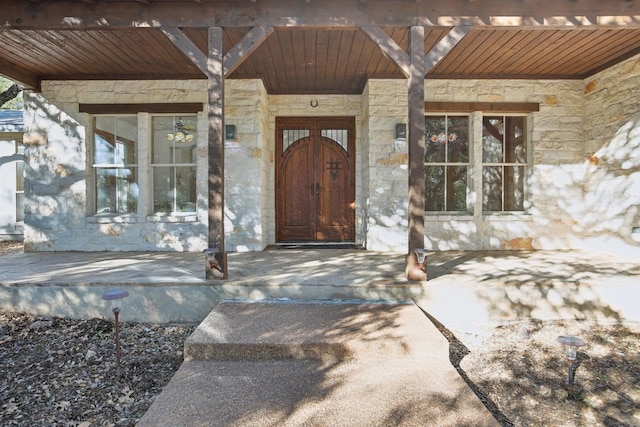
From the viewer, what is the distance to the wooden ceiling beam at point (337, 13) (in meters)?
3.47

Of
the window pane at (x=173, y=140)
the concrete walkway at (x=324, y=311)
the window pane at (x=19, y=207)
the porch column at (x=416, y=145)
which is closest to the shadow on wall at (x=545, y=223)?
the concrete walkway at (x=324, y=311)

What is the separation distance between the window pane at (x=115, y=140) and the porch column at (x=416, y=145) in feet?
13.5

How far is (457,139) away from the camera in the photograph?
5680 millimetres

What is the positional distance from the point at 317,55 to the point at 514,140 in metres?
3.22

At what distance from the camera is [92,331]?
322cm

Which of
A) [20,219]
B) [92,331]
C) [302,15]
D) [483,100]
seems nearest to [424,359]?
[92,331]

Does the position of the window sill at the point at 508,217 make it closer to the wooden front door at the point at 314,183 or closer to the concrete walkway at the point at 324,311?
the concrete walkway at the point at 324,311

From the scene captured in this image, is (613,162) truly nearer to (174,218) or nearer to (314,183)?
(314,183)

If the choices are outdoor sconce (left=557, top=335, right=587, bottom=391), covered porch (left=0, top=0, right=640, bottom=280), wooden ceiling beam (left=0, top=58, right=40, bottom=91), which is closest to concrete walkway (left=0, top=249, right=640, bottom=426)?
covered porch (left=0, top=0, right=640, bottom=280)

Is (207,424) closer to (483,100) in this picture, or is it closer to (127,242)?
(127,242)

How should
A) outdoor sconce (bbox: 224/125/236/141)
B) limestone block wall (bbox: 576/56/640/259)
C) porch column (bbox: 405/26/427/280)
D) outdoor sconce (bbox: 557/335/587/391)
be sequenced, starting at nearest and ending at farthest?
outdoor sconce (bbox: 557/335/587/391) → porch column (bbox: 405/26/427/280) → limestone block wall (bbox: 576/56/640/259) → outdoor sconce (bbox: 224/125/236/141)

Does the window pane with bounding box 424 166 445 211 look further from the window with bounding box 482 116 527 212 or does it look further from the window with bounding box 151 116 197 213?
the window with bounding box 151 116 197 213

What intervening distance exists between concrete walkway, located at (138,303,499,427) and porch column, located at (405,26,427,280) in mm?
707

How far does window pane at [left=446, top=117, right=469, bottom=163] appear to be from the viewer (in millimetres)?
5672
